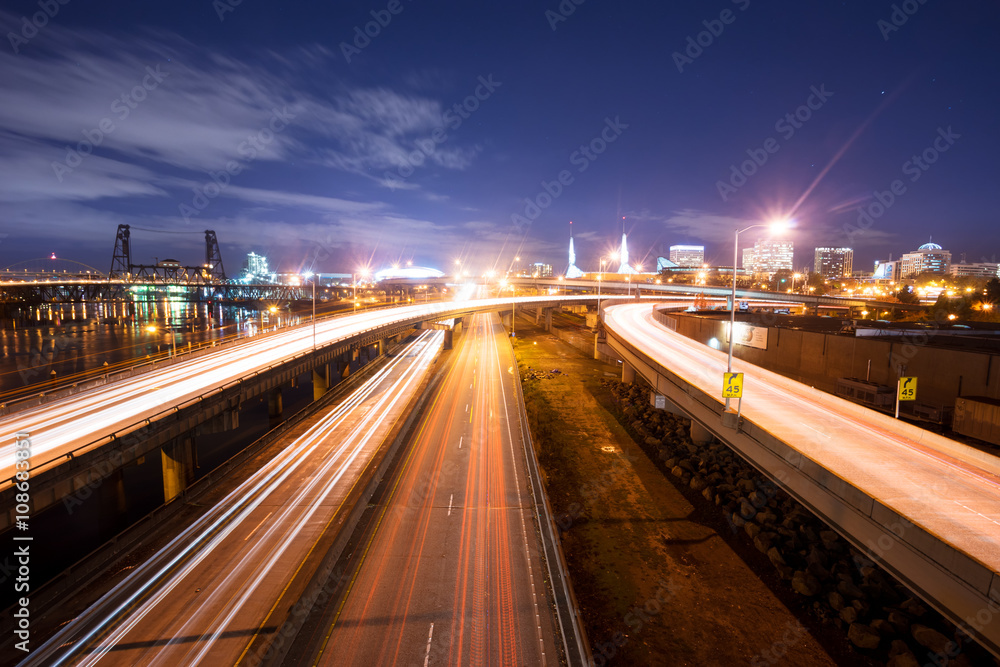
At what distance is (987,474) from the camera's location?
12.2 meters

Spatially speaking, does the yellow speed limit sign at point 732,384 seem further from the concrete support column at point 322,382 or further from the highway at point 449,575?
the concrete support column at point 322,382

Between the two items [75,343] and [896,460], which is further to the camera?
[75,343]

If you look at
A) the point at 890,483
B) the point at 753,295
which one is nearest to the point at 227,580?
the point at 890,483

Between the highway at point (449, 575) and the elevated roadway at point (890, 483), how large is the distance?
8568 millimetres

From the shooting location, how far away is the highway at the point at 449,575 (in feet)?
37.0

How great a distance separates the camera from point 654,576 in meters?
15.8

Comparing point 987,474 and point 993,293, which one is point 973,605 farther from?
point 993,293

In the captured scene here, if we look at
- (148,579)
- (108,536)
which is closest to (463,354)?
(108,536)

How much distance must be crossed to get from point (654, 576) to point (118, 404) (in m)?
24.1

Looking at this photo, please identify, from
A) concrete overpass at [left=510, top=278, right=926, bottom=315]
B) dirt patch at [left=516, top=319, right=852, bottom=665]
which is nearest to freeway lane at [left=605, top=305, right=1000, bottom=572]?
dirt patch at [left=516, top=319, right=852, bottom=665]

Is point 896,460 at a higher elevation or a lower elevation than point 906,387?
lower

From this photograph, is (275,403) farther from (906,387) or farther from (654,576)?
(906,387)

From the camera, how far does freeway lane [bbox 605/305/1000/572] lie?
32.1 feet
